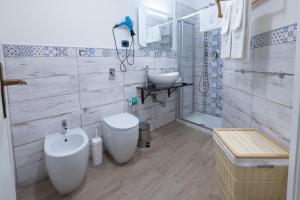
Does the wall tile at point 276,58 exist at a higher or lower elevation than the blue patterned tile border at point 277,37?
lower

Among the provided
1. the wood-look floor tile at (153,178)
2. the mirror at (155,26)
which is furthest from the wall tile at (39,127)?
the mirror at (155,26)

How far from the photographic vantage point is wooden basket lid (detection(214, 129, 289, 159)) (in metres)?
1.02

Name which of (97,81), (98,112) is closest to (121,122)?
(98,112)

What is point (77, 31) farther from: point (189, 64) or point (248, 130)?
point (189, 64)

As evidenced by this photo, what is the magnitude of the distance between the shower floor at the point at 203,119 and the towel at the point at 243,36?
1394 millimetres

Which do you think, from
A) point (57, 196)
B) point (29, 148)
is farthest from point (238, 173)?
point (29, 148)

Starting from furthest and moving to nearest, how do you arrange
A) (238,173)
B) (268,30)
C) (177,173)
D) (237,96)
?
1. (237,96)
2. (177,173)
3. (268,30)
4. (238,173)

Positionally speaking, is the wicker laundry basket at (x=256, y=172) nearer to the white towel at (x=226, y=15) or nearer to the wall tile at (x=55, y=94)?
the white towel at (x=226, y=15)

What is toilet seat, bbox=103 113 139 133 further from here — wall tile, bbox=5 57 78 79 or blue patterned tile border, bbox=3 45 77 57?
blue patterned tile border, bbox=3 45 77 57

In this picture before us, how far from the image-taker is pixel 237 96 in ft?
6.19

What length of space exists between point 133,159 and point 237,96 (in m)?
1.39

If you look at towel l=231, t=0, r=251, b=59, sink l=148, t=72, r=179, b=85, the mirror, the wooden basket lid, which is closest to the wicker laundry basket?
the wooden basket lid

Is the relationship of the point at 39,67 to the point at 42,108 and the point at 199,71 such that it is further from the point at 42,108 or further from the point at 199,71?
the point at 199,71

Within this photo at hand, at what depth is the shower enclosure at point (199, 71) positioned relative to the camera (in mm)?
3031
